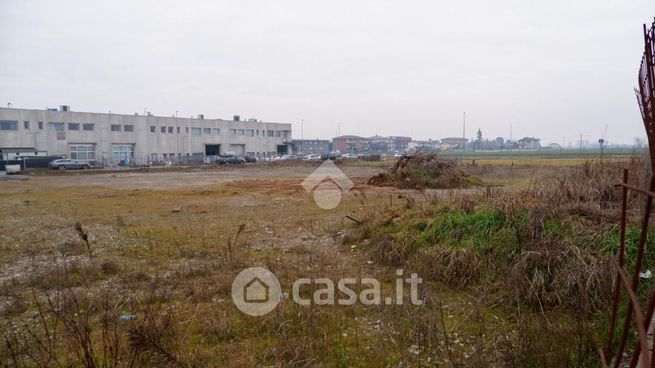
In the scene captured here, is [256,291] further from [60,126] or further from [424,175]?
[60,126]

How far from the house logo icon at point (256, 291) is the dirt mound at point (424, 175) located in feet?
42.6

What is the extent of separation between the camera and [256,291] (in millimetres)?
4996

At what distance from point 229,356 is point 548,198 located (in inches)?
228

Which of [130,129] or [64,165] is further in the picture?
[130,129]

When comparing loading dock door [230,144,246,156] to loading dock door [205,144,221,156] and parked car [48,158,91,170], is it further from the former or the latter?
parked car [48,158,91,170]

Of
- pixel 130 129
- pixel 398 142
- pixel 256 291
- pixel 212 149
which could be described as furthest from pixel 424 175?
pixel 398 142

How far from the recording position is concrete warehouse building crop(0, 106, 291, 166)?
153ft

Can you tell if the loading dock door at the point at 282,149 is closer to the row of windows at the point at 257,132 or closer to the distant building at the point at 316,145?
the row of windows at the point at 257,132

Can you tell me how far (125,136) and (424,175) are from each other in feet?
159

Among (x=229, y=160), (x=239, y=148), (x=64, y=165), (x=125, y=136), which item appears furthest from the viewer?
(x=239, y=148)

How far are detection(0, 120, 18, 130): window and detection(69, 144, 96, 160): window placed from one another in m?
5.77

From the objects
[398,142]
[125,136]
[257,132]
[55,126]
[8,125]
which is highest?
[398,142]

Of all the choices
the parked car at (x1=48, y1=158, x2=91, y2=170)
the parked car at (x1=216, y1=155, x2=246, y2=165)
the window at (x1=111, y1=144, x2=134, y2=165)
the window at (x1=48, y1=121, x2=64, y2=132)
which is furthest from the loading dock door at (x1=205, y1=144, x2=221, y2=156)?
the parked car at (x1=48, y1=158, x2=91, y2=170)

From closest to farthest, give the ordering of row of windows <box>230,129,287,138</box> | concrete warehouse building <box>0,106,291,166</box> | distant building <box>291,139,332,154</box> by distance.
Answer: concrete warehouse building <box>0,106,291,166</box>
row of windows <box>230,129,287,138</box>
distant building <box>291,139,332,154</box>
